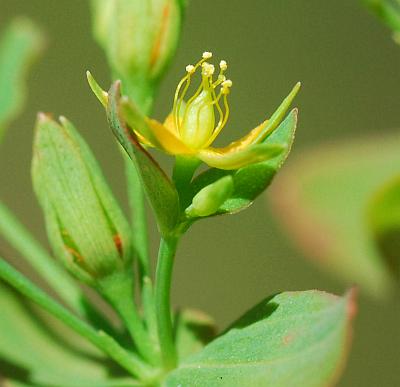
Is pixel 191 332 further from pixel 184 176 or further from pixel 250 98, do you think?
pixel 250 98

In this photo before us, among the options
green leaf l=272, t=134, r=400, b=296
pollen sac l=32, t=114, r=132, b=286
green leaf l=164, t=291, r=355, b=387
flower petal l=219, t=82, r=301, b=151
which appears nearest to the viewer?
green leaf l=164, t=291, r=355, b=387

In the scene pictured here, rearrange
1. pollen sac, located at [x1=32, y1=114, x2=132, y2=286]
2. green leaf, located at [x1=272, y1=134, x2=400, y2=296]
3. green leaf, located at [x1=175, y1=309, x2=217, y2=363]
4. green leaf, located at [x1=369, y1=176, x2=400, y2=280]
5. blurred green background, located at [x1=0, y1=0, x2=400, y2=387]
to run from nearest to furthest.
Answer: pollen sac, located at [x1=32, y1=114, x2=132, y2=286], green leaf, located at [x1=175, y1=309, x2=217, y2=363], green leaf, located at [x1=369, y1=176, x2=400, y2=280], green leaf, located at [x1=272, y1=134, x2=400, y2=296], blurred green background, located at [x1=0, y1=0, x2=400, y2=387]

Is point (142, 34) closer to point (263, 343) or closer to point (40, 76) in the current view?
point (263, 343)

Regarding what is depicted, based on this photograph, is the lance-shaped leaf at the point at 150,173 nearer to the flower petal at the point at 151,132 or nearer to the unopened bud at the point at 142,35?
the flower petal at the point at 151,132

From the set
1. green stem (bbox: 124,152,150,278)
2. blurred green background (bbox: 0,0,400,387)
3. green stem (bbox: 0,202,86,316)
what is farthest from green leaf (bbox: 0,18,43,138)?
blurred green background (bbox: 0,0,400,387)

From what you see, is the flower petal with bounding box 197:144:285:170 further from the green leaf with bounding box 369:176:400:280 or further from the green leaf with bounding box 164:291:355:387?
the green leaf with bounding box 369:176:400:280

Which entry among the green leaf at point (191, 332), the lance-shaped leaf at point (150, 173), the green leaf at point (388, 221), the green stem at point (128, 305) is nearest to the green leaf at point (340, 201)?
the green leaf at point (388, 221)
